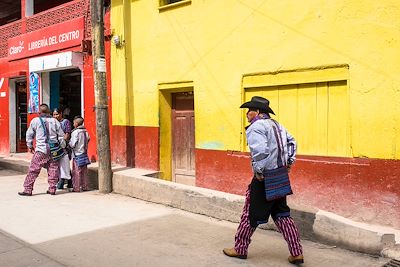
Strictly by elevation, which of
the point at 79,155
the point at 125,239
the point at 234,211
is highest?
the point at 79,155

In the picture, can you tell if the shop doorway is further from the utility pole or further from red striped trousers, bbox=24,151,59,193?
red striped trousers, bbox=24,151,59,193

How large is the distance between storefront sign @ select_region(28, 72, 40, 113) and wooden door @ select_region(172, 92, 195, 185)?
529 cm

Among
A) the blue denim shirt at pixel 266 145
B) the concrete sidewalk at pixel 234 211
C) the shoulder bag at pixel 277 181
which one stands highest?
the blue denim shirt at pixel 266 145

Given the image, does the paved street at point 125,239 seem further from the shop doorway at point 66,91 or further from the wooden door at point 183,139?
the shop doorway at point 66,91

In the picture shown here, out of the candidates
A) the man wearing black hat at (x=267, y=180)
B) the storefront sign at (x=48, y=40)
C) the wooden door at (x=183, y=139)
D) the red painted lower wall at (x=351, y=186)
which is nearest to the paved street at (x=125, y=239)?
the man wearing black hat at (x=267, y=180)

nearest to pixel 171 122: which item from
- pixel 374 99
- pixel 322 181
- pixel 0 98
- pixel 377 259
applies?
pixel 322 181

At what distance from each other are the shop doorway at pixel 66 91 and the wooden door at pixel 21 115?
1882 mm

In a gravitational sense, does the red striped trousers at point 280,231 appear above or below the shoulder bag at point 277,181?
below

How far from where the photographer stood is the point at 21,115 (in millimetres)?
14258

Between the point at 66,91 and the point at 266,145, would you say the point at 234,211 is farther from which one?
the point at 66,91

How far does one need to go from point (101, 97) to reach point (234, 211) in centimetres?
372

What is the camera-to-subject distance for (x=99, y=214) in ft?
22.6

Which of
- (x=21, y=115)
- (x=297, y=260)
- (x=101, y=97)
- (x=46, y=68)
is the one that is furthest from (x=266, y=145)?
(x=21, y=115)

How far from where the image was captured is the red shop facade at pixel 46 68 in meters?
10.6
